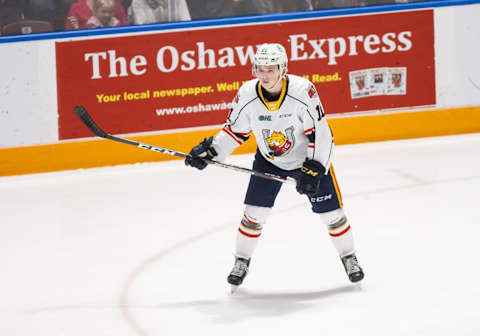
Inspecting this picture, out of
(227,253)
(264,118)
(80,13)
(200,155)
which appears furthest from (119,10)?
(264,118)

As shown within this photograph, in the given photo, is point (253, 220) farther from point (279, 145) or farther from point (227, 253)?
point (227, 253)

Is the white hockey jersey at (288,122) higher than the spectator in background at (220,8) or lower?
lower

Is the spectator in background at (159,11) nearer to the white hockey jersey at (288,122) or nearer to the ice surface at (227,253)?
the ice surface at (227,253)

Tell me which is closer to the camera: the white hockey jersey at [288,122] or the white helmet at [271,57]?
the white helmet at [271,57]

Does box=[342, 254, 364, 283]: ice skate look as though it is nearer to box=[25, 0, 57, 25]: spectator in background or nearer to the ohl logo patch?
the ohl logo patch

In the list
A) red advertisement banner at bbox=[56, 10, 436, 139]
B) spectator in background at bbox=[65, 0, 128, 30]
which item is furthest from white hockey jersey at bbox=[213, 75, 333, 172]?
spectator in background at bbox=[65, 0, 128, 30]

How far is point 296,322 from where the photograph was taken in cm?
328

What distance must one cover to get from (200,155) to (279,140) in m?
0.36

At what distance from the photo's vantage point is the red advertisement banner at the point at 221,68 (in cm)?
605

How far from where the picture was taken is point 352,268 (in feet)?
11.9

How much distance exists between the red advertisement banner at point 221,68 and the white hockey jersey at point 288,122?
8.81 feet

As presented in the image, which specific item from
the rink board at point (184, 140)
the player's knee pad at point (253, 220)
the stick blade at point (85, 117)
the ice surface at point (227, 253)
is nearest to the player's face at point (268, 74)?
the player's knee pad at point (253, 220)

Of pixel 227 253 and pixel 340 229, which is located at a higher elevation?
pixel 340 229

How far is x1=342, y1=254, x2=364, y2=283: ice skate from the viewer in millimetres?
3592
